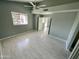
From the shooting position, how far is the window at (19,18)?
508 centimetres

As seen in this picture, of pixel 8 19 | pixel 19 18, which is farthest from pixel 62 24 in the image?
pixel 8 19

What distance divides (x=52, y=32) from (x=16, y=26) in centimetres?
296

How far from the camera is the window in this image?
200 inches

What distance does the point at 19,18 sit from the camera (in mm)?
5527

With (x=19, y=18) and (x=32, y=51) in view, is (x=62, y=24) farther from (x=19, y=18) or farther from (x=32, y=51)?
(x=19, y=18)

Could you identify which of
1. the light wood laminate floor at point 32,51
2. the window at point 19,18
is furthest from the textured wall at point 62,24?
the window at point 19,18

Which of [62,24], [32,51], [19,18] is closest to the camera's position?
[32,51]

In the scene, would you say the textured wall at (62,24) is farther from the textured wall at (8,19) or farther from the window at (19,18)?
the textured wall at (8,19)

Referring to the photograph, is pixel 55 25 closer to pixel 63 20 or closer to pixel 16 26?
pixel 63 20

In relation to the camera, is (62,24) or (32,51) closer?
(32,51)

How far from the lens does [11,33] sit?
4914 mm

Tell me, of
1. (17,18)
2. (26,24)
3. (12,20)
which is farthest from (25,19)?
(12,20)

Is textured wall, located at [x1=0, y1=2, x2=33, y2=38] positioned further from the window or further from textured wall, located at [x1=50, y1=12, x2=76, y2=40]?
textured wall, located at [x1=50, y1=12, x2=76, y2=40]

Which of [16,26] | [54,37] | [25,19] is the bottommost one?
[54,37]
